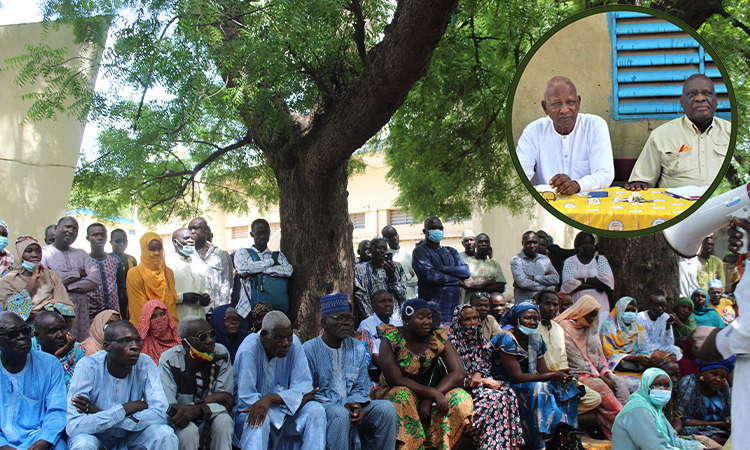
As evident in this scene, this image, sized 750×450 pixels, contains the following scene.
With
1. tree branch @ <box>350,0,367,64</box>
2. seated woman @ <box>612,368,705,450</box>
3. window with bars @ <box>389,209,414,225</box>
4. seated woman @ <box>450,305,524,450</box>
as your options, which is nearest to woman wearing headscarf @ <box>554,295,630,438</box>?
seated woman @ <box>612,368,705,450</box>

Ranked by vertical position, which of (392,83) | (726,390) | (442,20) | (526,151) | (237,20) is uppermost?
(237,20)

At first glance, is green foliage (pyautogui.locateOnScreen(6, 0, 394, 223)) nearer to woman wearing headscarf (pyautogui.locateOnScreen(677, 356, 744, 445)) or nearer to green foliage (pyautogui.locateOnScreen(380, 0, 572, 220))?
green foliage (pyautogui.locateOnScreen(380, 0, 572, 220))

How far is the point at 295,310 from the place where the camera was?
750 cm

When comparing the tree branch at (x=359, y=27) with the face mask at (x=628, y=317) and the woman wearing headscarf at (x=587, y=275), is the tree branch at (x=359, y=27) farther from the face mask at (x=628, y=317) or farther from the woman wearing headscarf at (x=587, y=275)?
the face mask at (x=628, y=317)

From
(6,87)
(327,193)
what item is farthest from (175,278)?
(6,87)

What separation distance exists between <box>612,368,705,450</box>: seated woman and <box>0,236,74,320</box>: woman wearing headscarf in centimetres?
548

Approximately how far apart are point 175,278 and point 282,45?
10.0 feet

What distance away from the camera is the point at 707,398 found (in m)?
6.52

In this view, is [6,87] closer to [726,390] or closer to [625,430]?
[625,430]

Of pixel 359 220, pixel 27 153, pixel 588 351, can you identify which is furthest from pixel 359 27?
pixel 359 220

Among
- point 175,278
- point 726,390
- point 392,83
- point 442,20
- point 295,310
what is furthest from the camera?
point 295,310

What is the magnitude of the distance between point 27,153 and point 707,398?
9.54 m

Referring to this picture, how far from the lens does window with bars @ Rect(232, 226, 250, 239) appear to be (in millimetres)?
26016

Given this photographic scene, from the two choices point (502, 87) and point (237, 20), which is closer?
point (237, 20)
